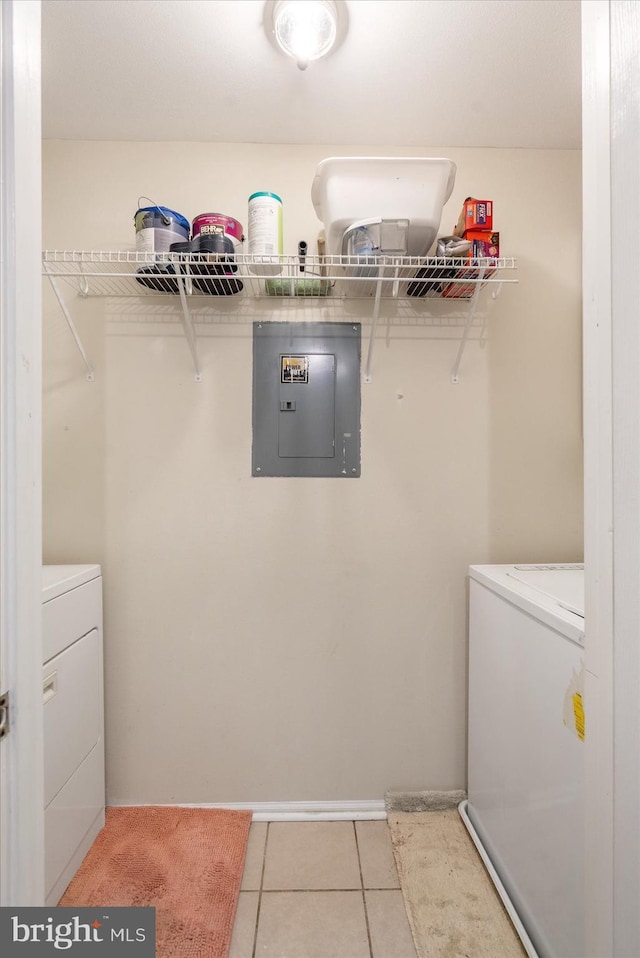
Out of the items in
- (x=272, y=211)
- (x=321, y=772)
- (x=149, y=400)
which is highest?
(x=272, y=211)

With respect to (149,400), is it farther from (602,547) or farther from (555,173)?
(555,173)

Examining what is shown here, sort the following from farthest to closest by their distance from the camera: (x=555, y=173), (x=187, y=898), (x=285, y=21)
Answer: (x=555, y=173) < (x=187, y=898) < (x=285, y=21)

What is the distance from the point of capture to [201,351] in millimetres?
1743

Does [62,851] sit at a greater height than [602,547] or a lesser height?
lesser

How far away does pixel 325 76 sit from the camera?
145 cm

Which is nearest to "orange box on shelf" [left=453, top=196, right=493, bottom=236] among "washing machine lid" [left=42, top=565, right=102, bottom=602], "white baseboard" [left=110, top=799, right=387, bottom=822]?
"washing machine lid" [left=42, top=565, right=102, bottom=602]

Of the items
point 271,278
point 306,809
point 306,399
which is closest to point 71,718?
point 306,809

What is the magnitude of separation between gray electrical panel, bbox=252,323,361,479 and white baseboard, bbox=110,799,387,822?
119cm

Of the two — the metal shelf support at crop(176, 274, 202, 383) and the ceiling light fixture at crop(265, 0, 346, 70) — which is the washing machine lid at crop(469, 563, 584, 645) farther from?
the ceiling light fixture at crop(265, 0, 346, 70)

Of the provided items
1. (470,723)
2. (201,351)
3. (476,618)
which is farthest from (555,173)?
(470,723)

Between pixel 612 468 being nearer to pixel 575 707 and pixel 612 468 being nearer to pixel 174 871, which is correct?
pixel 575 707

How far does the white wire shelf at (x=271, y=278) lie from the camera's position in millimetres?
1443

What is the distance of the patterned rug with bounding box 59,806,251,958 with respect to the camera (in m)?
1.27

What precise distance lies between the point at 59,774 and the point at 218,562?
2.48ft
